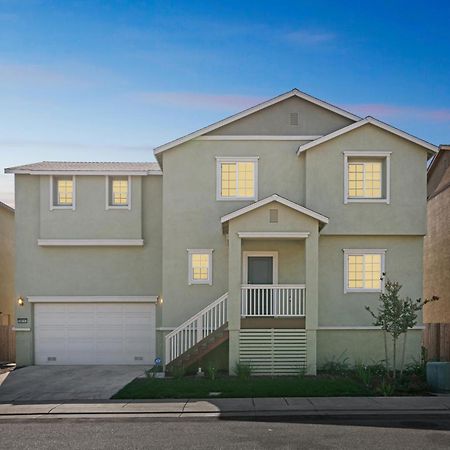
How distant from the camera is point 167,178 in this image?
19.5 m

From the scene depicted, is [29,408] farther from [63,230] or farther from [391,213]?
[391,213]

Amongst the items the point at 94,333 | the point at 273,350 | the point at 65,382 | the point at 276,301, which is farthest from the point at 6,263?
the point at 273,350

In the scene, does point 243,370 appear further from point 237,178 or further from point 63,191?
point 63,191

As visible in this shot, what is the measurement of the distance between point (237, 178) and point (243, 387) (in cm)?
776

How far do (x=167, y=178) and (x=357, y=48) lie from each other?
8479mm

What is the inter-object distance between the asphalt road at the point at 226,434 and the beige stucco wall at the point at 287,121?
10958 millimetres

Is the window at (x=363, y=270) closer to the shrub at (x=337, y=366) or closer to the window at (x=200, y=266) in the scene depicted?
the shrub at (x=337, y=366)

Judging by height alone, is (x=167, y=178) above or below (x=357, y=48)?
below

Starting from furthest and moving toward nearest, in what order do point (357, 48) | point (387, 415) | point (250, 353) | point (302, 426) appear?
point (357, 48)
point (250, 353)
point (387, 415)
point (302, 426)

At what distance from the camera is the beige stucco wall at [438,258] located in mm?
23734

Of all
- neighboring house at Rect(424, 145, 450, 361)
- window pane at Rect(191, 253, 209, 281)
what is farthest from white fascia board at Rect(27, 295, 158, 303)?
neighboring house at Rect(424, 145, 450, 361)

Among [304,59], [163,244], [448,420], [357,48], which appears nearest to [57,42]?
[163,244]

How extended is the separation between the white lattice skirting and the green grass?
2.41ft

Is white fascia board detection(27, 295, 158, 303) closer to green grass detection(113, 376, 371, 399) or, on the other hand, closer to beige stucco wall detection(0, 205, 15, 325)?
green grass detection(113, 376, 371, 399)
